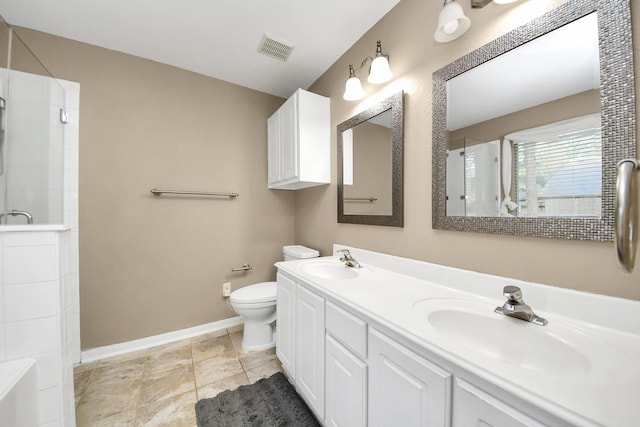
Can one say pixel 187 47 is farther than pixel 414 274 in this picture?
Yes

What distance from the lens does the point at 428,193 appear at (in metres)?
1.24

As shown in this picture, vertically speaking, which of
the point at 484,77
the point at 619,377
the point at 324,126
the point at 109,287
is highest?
the point at 324,126

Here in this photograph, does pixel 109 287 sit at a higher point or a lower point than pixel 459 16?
lower

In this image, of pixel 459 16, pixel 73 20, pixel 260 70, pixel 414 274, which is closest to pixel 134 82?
pixel 73 20

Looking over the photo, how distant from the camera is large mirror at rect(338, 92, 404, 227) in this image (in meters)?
1.39

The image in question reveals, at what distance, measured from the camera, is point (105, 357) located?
1777 millimetres

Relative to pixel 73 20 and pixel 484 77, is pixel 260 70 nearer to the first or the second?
pixel 73 20

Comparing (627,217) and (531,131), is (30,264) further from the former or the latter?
(531,131)

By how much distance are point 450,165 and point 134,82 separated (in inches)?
95.3

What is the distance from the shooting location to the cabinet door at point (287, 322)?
53.6 inches

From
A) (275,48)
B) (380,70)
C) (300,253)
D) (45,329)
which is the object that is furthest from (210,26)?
(45,329)

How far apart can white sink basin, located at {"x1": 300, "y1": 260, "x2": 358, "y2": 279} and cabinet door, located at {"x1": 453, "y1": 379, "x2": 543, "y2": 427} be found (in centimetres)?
94

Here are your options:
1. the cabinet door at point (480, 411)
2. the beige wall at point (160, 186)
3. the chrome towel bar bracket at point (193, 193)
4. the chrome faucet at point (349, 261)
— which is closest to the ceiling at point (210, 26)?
the beige wall at point (160, 186)

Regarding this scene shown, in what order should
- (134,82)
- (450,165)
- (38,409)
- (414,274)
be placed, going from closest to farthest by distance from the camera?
(38,409), (450,165), (414,274), (134,82)
